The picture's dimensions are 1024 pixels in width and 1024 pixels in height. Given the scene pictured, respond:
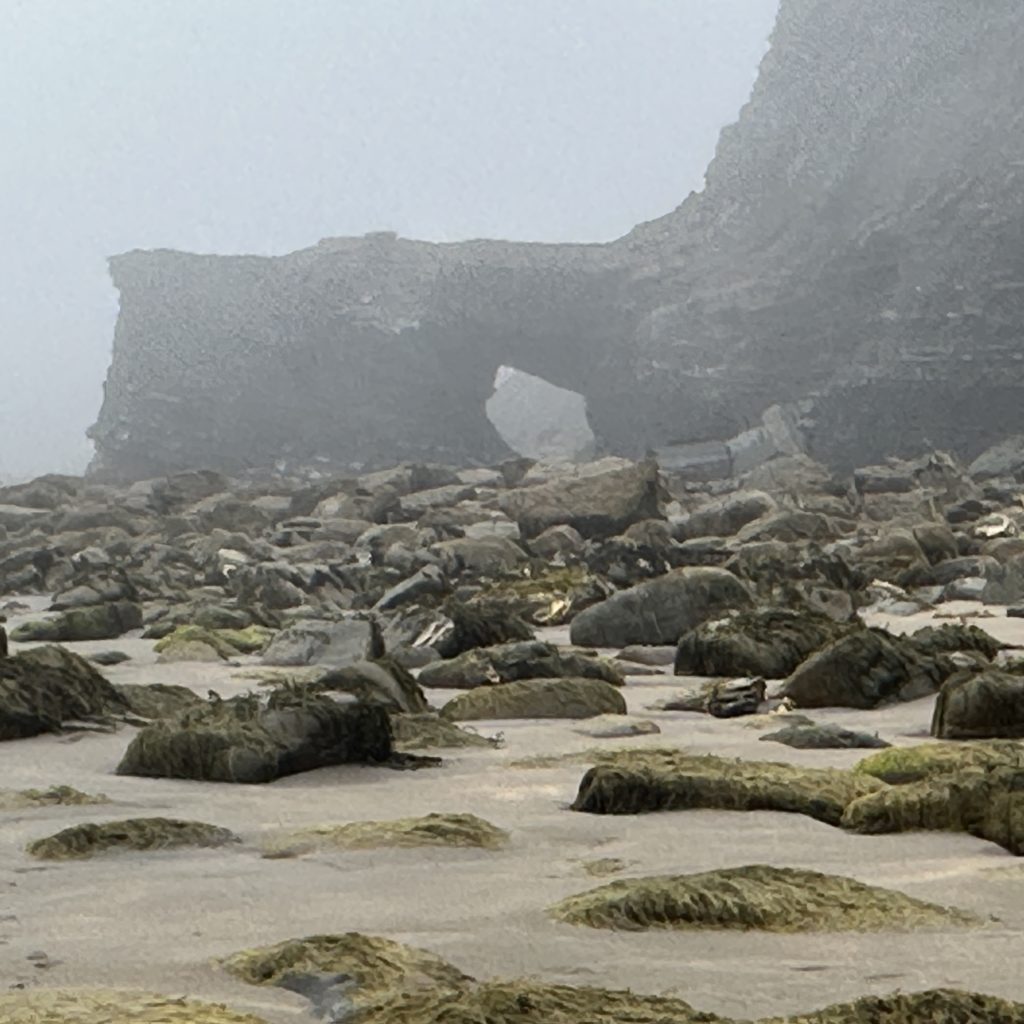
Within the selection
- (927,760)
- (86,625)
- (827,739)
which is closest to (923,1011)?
(927,760)

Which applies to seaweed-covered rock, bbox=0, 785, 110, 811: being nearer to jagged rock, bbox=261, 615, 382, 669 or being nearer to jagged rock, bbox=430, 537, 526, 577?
jagged rock, bbox=261, 615, 382, 669

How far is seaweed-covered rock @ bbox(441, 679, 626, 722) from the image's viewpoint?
5.45 metres

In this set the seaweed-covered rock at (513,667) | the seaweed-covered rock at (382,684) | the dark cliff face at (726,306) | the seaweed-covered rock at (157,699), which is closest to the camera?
the seaweed-covered rock at (382,684)

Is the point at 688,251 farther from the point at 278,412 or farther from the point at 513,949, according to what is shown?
the point at 513,949

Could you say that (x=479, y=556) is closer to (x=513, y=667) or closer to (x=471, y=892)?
(x=513, y=667)

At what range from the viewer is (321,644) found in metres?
7.50

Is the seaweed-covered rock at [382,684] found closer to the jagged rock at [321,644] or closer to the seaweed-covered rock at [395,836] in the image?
the jagged rock at [321,644]

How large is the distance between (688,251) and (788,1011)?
45517 millimetres

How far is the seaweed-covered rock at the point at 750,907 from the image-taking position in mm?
2430

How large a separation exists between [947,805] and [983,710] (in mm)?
1346

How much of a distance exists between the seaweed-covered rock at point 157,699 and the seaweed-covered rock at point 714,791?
7.06 feet

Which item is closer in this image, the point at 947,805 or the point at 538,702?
the point at 947,805

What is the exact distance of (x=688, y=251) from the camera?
1823 inches

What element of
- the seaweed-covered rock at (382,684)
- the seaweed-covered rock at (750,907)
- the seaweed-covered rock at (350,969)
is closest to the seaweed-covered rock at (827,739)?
the seaweed-covered rock at (382,684)
